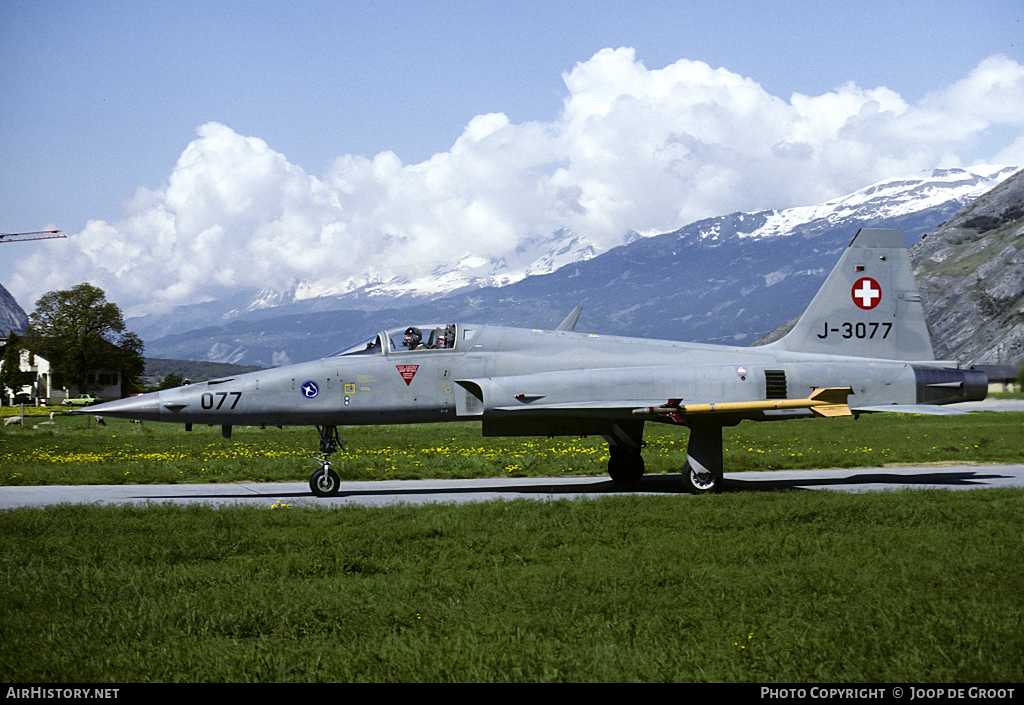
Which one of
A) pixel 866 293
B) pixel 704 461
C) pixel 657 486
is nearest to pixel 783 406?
pixel 704 461

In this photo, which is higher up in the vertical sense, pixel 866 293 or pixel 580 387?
pixel 866 293

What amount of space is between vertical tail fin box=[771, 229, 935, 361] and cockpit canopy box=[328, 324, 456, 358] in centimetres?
667

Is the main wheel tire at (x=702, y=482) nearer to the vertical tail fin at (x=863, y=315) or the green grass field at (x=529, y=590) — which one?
the green grass field at (x=529, y=590)

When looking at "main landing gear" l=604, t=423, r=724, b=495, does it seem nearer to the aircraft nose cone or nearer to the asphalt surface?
the asphalt surface

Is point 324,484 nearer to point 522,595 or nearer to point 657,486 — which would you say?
point 657,486

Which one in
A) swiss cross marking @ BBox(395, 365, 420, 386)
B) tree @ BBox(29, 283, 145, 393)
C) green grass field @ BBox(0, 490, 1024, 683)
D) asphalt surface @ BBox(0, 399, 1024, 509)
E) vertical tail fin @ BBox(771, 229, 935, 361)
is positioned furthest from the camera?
tree @ BBox(29, 283, 145, 393)

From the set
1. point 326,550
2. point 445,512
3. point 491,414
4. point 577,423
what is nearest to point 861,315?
point 577,423

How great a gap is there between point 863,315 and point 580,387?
6.26 meters

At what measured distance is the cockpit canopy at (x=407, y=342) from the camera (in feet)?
55.4

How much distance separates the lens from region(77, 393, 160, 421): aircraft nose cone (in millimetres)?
15672

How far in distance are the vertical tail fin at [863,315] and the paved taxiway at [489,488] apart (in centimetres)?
261

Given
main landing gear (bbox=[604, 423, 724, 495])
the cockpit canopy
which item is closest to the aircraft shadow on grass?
main landing gear (bbox=[604, 423, 724, 495])

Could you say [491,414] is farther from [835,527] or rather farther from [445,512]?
[835,527]

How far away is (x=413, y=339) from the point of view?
55.5ft
